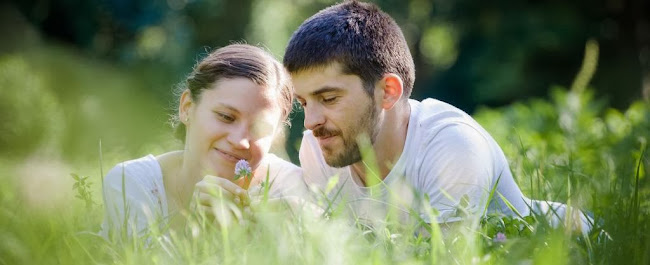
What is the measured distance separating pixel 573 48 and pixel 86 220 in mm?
14642

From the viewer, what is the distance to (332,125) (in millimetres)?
3365

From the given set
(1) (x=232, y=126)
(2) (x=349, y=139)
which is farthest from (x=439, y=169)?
(1) (x=232, y=126)

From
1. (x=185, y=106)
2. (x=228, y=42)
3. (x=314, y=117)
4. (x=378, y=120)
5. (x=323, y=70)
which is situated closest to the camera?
(x=314, y=117)

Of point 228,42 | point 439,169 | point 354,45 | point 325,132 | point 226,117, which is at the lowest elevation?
point 439,169

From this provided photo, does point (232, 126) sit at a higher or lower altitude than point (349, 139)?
higher

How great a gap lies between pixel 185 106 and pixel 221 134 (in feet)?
1.57

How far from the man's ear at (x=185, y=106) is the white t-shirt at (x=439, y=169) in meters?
0.66

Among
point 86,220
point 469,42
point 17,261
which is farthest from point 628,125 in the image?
point 469,42

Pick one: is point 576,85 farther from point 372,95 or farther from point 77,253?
point 77,253

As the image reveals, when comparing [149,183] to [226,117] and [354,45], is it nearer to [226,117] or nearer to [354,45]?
[226,117]

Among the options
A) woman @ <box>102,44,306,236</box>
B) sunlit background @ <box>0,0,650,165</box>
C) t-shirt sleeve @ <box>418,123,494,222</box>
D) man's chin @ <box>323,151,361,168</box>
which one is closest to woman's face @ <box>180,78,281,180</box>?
woman @ <box>102,44,306,236</box>

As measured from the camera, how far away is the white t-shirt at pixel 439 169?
3.08 m

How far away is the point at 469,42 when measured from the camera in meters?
17.5

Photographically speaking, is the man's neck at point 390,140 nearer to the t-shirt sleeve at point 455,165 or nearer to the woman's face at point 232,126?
the t-shirt sleeve at point 455,165
